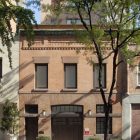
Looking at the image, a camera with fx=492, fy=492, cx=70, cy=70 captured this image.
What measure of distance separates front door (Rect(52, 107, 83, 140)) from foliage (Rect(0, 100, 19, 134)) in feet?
9.57

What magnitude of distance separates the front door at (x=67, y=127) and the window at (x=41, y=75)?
249 centimetres

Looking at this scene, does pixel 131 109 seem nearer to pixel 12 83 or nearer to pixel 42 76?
pixel 42 76

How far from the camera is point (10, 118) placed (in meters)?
34.9

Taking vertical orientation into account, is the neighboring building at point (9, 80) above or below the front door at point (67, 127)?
above

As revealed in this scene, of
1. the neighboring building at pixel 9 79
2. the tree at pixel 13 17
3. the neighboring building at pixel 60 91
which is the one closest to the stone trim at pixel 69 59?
the neighboring building at pixel 60 91

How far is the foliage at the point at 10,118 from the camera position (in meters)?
34.8

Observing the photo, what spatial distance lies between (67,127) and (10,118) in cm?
436

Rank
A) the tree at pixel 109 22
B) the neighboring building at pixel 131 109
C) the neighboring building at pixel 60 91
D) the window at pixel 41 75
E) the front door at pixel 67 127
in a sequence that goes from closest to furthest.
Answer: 1. the tree at pixel 109 22
2. the neighboring building at pixel 131 109
3. the neighboring building at pixel 60 91
4. the front door at pixel 67 127
5. the window at pixel 41 75

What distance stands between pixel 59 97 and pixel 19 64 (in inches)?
151

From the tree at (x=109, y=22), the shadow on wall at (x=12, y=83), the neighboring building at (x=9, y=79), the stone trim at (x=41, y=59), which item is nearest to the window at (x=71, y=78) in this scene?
the stone trim at (x=41, y=59)

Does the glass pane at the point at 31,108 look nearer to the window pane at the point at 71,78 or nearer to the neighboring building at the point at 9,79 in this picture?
the neighboring building at the point at 9,79

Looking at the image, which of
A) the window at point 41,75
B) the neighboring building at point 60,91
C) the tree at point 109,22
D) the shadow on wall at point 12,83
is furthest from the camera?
the window at point 41,75

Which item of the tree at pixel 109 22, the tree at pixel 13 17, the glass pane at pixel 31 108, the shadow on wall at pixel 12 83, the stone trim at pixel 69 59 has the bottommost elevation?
the glass pane at pixel 31 108

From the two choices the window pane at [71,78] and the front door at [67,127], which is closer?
the front door at [67,127]
